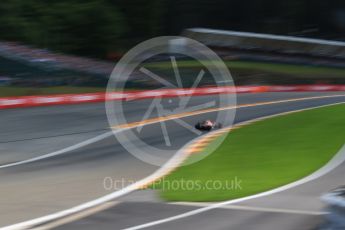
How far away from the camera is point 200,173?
12297 mm

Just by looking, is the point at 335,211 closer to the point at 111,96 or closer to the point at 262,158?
the point at 262,158

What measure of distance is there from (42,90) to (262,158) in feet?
47.0

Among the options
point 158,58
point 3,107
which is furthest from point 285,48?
point 3,107

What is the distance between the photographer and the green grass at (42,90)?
25.0 m

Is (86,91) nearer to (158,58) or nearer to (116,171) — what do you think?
(158,58)

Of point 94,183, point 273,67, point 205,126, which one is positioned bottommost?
point 94,183

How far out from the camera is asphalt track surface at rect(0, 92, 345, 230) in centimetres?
902

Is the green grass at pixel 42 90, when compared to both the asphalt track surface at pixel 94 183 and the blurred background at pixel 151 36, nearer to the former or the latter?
the blurred background at pixel 151 36

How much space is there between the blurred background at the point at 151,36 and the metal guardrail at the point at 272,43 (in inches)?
2.2

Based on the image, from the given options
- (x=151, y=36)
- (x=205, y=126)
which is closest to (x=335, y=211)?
(x=205, y=126)

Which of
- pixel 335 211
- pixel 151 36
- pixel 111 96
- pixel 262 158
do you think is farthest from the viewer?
pixel 151 36

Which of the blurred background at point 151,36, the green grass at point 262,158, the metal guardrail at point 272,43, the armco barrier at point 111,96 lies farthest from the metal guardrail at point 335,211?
the metal guardrail at point 272,43

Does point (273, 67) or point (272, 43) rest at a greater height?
point (272, 43)

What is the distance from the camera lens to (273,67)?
119 feet
